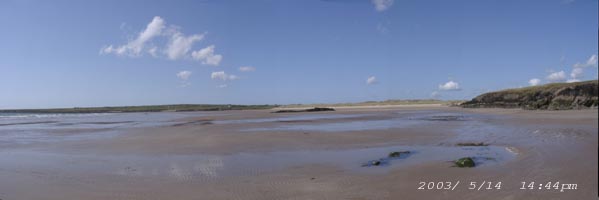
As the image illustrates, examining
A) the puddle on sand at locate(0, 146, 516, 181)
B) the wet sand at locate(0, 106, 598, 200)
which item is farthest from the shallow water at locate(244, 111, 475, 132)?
the puddle on sand at locate(0, 146, 516, 181)

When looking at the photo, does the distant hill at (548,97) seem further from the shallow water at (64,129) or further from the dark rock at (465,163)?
the shallow water at (64,129)

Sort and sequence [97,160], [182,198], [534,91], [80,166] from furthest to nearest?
[534,91] → [97,160] → [80,166] → [182,198]

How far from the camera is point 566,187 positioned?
7039 millimetres

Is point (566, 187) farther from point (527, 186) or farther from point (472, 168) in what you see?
point (472, 168)

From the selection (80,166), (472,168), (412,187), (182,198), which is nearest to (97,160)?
(80,166)

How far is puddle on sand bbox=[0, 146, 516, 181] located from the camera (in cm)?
1027

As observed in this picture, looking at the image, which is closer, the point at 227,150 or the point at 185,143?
the point at 227,150

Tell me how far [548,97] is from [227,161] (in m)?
38.0

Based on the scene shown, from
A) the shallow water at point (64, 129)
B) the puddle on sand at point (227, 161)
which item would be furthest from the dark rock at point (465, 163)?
the shallow water at point (64, 129)

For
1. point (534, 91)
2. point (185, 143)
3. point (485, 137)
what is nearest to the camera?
point (485, 137)

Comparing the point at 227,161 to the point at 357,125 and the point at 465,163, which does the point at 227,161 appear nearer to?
the point at 465,163

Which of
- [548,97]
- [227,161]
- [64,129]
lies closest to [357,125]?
[227,161]

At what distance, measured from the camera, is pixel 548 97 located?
1560 inches

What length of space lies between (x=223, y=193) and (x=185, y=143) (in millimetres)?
10026
